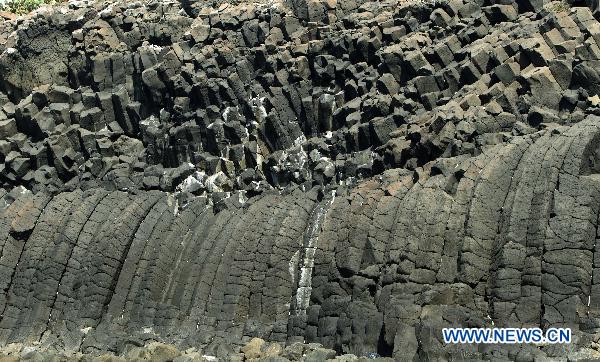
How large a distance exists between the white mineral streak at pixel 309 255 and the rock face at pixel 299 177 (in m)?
0.07

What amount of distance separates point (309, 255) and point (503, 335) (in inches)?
323

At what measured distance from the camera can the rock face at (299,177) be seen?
29984 mm

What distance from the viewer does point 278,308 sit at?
3388cm

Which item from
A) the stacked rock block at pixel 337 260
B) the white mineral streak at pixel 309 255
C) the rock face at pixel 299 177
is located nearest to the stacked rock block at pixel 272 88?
the rock face at pixel 299 177

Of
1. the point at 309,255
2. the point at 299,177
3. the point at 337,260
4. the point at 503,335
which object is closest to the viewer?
the point at 503,335

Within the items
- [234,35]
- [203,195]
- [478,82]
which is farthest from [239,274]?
[234,35]

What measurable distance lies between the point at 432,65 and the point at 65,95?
16.9 m

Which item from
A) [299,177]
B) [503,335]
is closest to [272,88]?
[299,177]

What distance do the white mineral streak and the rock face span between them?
0.23 feet

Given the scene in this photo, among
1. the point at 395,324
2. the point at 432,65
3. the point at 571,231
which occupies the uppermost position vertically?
the point at 432,65

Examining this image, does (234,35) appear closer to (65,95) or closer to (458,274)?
(65,95)

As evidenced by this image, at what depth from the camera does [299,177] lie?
128 ft

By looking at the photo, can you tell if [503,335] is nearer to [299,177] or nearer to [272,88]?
[299,177]

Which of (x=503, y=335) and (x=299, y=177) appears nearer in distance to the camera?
(x=503, y=335)
